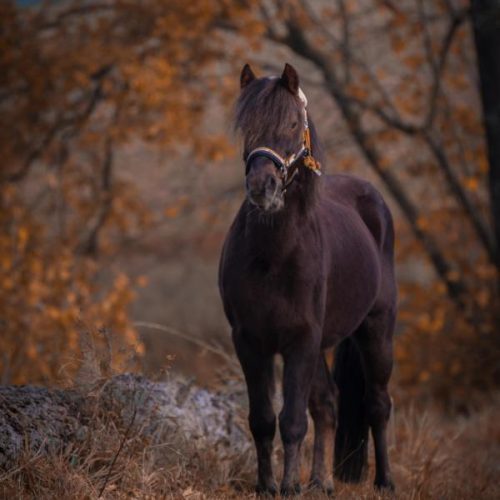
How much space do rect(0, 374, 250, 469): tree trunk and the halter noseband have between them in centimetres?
141

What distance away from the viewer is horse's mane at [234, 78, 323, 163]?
16.0 ft

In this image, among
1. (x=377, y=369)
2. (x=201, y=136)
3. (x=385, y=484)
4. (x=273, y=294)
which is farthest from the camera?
(x=201, y=136)

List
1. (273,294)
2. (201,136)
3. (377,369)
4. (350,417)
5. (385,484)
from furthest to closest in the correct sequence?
1. (201,136)
2. (350,417)
3. (377,369)
4. (385,484)
5. (273,294)

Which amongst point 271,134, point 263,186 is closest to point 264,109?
point 271,134

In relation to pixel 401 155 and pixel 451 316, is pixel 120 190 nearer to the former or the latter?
pixel 401 155

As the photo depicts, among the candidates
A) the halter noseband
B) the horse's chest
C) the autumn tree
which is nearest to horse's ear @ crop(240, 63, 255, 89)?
the halter noseband

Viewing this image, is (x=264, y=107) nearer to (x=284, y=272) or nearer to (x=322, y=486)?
(x=284, y=272)

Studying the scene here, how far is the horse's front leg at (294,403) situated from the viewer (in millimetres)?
4945

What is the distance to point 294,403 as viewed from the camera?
4961 millimetres

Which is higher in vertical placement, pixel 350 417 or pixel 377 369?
pixel 377 369

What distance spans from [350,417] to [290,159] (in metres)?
2.24

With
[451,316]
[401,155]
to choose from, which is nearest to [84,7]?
[401,155]

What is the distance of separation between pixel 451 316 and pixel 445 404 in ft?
4.33

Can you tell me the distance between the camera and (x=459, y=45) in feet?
44.9
